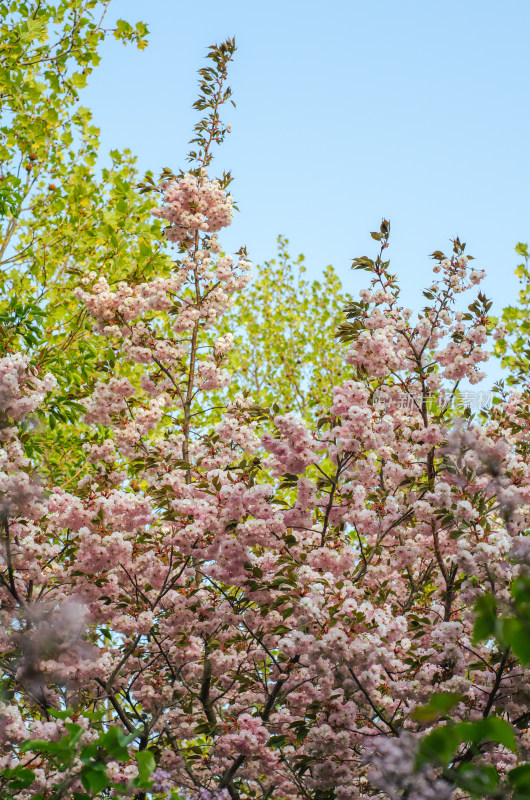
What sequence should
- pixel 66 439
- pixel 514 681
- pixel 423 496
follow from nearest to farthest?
pixel 514 681 → pixel 423 496 → pixel 66 439

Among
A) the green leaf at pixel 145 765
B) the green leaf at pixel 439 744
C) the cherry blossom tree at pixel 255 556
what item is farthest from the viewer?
the cherry blossom tree at pixel 255 556

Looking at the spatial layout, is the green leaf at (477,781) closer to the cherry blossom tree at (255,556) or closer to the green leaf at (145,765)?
the green leaf at (145,765)

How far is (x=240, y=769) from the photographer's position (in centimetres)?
497

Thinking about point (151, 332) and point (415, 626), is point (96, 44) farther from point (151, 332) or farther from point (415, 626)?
point (415, 626)

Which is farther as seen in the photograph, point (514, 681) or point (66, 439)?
point (66, 439)

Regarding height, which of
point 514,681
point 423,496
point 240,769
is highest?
point 423,496

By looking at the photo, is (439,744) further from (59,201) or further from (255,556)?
(59,201)

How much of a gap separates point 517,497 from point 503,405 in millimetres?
2003

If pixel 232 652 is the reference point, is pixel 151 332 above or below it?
above

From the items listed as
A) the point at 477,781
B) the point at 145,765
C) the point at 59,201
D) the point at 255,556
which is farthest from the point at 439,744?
the point at 59,201

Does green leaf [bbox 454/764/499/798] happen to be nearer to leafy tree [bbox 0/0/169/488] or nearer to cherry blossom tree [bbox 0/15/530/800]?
cherry blossom tree [bbox 0/15/530/800]

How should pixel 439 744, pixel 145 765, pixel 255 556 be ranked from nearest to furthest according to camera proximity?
pixel 439 744, pixel 145 765, pixel 255 556

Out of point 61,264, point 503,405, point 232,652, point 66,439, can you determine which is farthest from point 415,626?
point 61,264

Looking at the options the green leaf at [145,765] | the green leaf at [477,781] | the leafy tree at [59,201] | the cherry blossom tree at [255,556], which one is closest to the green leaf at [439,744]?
the green leaf at [477,781]
